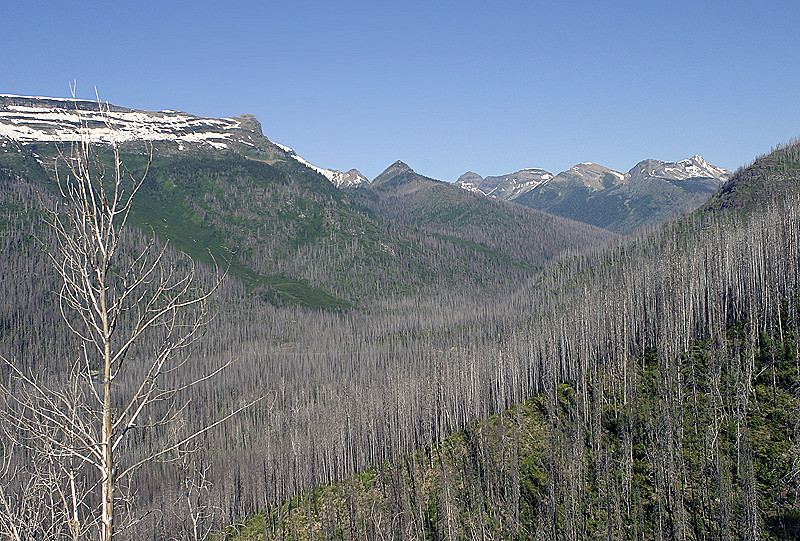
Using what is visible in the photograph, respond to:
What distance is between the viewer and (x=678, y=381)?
81875 millimetres

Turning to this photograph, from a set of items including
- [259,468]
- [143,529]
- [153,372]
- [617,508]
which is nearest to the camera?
[153,372]

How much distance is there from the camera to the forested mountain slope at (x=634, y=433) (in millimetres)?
63250

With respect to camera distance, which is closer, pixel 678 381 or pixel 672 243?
pixel 678 381

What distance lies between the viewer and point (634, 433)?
254ft

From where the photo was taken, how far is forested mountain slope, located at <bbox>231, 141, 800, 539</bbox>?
63250 mm

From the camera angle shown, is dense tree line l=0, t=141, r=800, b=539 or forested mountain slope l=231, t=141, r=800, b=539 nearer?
forested mountain slope l=231, t=141, r=800, b=539

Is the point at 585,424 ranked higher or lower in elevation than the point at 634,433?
lower

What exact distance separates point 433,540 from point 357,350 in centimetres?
10241

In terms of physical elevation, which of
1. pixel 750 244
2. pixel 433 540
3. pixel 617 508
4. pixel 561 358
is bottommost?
pixel 433 540

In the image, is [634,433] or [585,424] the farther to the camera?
[585,424]

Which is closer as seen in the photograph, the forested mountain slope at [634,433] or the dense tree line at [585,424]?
the forested mountain slope at [634,433]

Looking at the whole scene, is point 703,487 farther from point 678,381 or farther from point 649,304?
point 649,304

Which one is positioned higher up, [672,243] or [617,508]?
[672,243]

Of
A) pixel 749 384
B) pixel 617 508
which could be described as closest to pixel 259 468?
pixel 617 508
